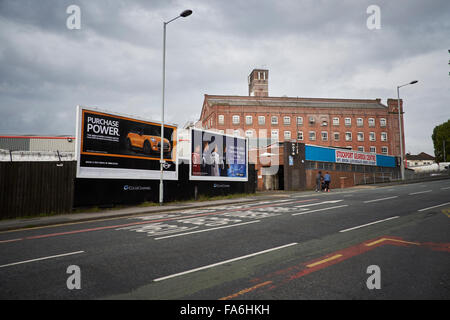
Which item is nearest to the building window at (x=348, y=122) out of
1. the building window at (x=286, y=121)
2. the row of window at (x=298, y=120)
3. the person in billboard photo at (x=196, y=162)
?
the row of window at (x=298, y=120)

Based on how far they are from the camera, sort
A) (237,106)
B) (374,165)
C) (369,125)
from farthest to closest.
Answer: (369,125) → (237,106) → (374,165)

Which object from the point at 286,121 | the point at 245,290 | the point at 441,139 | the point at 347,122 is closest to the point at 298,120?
the point at 286,121

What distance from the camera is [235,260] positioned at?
559 cm

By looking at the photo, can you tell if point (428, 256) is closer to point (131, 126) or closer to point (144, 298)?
point (144, 298)

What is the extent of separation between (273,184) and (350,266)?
28.8 metres

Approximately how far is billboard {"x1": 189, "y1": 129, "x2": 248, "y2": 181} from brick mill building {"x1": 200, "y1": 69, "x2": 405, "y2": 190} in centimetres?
3725

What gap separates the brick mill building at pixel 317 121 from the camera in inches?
2431

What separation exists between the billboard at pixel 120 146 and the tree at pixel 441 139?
266 ft

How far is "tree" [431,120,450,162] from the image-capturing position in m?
73.9

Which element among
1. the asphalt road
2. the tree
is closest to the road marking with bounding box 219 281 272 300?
the asphalt road

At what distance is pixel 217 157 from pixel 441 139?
260ft

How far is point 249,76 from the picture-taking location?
298 feet

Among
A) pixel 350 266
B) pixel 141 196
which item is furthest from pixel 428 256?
pixel 141 196

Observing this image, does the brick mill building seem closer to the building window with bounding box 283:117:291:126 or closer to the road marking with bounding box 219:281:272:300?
the building window with bounding box 283:117:291:126
